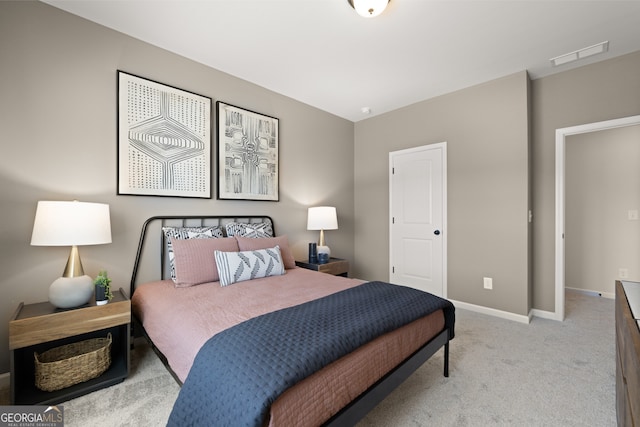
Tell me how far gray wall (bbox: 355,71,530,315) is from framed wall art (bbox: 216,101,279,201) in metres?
1.92

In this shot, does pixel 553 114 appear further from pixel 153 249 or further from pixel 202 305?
pixel 153 249

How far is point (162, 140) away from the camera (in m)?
2.49

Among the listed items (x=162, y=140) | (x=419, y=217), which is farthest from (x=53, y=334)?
(x=419, y=217)

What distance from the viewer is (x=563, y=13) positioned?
6.93 ft

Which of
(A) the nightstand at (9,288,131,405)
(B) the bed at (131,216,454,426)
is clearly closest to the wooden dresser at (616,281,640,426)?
(B) the bed at (131,216,454,426)

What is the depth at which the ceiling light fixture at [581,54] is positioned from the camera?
253cm

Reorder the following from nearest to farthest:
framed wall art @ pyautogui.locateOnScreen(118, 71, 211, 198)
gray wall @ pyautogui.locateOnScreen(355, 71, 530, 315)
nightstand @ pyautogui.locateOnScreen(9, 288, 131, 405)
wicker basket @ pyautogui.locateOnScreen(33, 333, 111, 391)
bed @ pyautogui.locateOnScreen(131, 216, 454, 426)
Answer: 1. bed @ pyautogui.locateOnScreen(131, 216, 454, 426)
2. nightstand @ pyautogui.locateOnScreen(9, 288, 131, 405)
3. wicker basket @ pyautogui.locateOnScreen(33, 333, 111, 391)
4. framed wall art @ pyautogui.locateOnScreen(118, 71, 211, 198)
5. gray wall @ pyautogui.locateOnScreen(355, 71, 530, 315)

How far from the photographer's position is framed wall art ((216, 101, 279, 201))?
114 inches

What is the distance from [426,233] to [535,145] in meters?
1.57

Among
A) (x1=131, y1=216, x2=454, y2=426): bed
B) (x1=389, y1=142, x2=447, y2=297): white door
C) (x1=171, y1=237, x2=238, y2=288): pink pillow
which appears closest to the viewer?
(x1=131, y1=216, x2=454, y2=426): bed

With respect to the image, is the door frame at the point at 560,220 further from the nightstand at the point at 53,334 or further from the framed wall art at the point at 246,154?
the nightstand at the point at 53,334

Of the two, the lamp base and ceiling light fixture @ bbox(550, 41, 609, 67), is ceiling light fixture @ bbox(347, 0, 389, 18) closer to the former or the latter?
ceiling light fixture @ bbox(550, 41, 609, 67)

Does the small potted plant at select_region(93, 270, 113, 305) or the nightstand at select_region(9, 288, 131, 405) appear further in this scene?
the small potted plant at select_region(93, 270, 113, 305)

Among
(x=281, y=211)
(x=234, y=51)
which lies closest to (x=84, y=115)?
(x=234, y=51)
